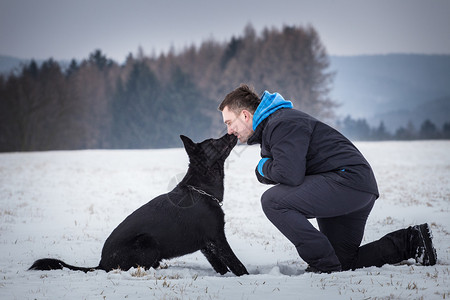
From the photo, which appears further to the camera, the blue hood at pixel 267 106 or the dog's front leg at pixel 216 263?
the dog's front leg at pixel 216 263

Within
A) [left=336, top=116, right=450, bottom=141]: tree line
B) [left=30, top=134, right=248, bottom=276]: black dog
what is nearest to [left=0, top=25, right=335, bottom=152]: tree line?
[left=336, top=116, right=450, bottom=141]: tree line

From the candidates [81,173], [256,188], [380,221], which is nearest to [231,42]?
[81,173]

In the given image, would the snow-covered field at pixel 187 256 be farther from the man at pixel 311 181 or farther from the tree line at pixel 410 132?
the tree line at pixel 410 132

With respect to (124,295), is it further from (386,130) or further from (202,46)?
(386,130)

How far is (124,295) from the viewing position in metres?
2.77

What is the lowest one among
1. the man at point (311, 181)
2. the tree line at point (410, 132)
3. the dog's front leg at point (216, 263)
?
the dog's front leg at point (216, 263)

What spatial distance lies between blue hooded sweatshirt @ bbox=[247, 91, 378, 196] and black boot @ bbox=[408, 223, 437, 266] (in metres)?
0.56

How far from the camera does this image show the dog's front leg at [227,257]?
375 cm

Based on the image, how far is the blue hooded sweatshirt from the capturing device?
3251 millimetres

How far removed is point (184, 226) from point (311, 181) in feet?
3.98

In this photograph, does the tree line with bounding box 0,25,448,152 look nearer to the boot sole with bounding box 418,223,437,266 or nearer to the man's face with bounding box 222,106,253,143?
the man's face with bounding box 222,106,253,143

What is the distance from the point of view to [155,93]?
161ft


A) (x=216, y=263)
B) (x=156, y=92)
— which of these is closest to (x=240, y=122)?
(x=216, y=263)

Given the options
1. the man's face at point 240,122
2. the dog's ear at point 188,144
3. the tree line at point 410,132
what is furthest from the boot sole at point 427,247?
the tree line at point 410,132
